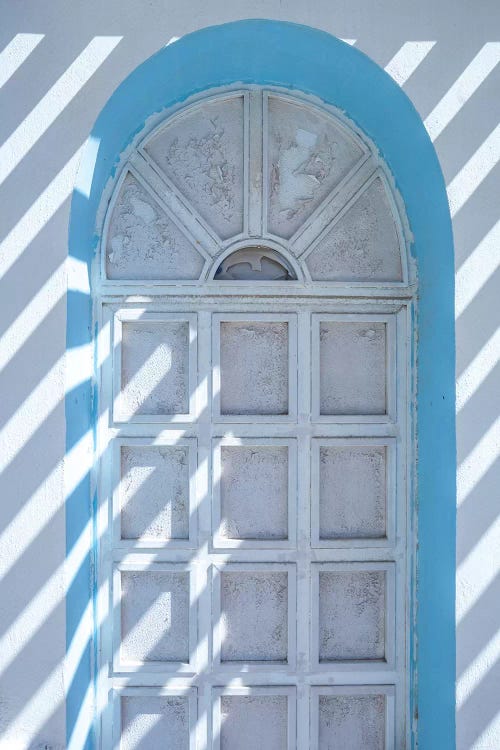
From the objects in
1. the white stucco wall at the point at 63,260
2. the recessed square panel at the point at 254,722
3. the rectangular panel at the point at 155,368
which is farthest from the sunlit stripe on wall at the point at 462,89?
the recessed square panel at the point at 254,722

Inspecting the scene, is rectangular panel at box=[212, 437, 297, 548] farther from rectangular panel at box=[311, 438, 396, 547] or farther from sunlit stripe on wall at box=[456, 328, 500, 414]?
sunlit stripe on wall at box=[456, 328, 500, 414]

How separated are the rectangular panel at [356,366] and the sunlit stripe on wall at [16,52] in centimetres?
142

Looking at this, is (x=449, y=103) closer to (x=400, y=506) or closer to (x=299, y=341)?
(x=299, y=341)

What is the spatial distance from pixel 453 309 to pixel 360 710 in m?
1.60

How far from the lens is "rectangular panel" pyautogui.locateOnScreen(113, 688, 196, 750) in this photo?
7.89 ft

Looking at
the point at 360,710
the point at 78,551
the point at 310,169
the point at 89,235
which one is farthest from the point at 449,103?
the point at 360,710

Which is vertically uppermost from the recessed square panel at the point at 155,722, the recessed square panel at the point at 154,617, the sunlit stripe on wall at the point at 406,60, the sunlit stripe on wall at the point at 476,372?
the sunlit stripe on wall at the point at 406,60

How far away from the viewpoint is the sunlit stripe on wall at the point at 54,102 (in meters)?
2.13

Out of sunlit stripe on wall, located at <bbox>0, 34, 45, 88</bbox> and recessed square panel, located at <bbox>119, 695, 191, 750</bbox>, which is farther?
recessed square panel, located at <bbox>119, 695, 191, 750</bbox>

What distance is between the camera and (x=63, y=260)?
2156 millimetres

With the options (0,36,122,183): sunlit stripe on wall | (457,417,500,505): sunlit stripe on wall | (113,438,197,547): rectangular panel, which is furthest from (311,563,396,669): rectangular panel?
(0,36,122,183): sunlit stripe on wall

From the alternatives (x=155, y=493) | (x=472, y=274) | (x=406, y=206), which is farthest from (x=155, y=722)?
(x=406, y=206)

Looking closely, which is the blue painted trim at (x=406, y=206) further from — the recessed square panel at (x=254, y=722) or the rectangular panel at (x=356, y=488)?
the recessed square panel at (x=254, y=722)

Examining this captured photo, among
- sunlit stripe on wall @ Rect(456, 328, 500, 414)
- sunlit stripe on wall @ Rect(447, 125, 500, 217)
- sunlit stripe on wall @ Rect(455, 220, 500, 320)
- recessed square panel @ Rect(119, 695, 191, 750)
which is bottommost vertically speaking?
recessed square panel @ Rect(119, 695, 191, 750)
